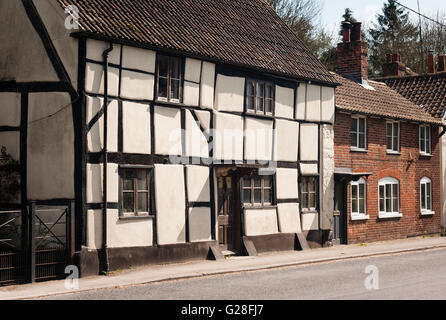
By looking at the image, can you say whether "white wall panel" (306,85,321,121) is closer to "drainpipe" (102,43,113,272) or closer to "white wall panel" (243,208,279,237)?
"white wall panel" (243,208,279,237)

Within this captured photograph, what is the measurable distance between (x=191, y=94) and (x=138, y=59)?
2027mm

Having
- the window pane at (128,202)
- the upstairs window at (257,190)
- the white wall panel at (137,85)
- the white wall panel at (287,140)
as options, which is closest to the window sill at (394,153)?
the white wall panel at (287,140)

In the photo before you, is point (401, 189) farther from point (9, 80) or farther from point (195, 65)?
point (9, 80)

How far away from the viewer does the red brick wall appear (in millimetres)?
25438

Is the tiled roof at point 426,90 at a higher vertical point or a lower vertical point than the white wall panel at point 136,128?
higher

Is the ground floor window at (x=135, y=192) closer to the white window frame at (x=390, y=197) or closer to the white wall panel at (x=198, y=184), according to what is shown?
the white wall panel at (x=198, y=184)

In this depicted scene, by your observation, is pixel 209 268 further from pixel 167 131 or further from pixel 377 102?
pixel 377 102

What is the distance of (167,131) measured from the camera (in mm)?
18625

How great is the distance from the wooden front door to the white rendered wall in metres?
4.96

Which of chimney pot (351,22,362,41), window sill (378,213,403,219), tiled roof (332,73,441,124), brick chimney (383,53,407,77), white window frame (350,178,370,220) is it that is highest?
chimney pot (351,22,362,41)

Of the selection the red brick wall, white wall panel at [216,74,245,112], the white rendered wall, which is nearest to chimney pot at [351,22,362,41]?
the red brick wall

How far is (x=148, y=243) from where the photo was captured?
17.9 metres

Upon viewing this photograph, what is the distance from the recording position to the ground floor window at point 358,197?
25797 millimetres

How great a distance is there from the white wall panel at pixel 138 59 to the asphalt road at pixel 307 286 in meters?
5.67
